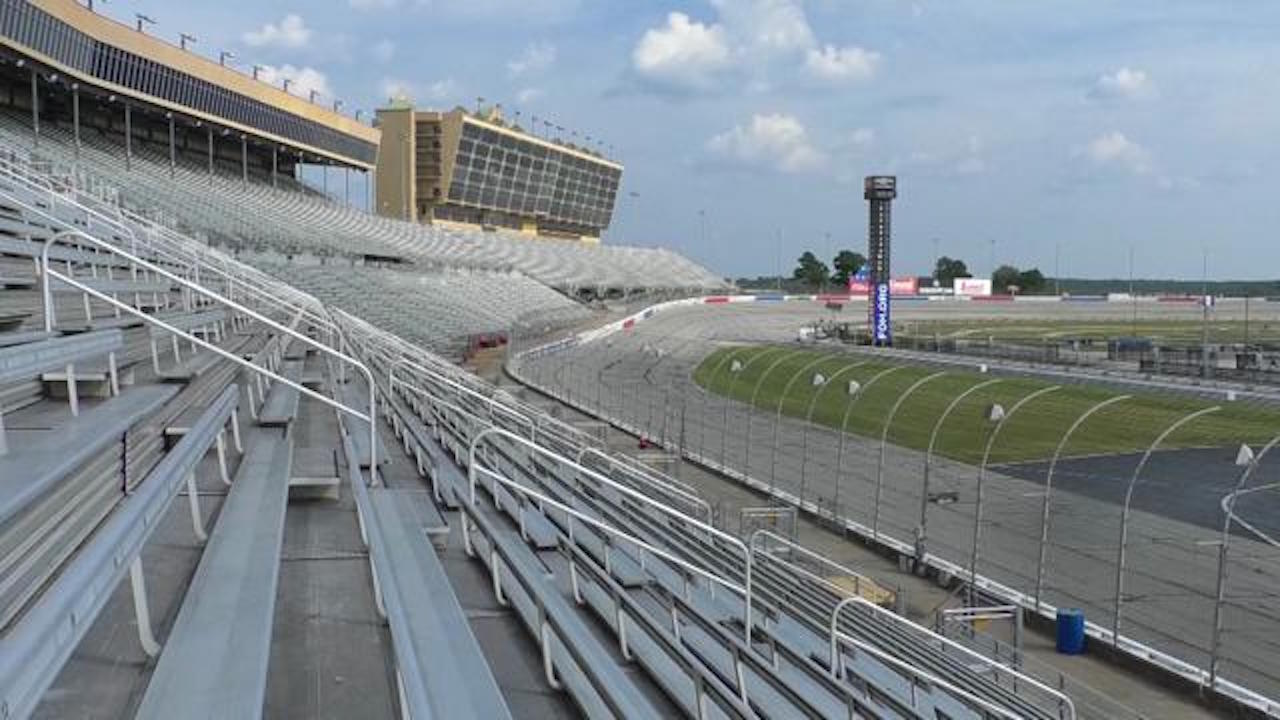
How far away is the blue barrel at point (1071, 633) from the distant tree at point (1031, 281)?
134m

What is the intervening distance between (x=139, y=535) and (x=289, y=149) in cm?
4659

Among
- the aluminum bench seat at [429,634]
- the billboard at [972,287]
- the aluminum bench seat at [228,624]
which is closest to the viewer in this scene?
the aluminum bench seat at [228,624]

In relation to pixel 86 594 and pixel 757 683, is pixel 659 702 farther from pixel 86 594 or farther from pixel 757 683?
pixel 86 594

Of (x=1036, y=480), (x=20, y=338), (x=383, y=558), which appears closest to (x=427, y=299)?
(x=1036, y=480)

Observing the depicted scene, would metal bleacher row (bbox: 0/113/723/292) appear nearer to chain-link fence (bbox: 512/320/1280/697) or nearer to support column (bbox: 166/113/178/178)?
support column (bbox: 166/113/178/178)

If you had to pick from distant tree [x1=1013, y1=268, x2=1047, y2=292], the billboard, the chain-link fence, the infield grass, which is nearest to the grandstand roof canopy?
the chain-link fence

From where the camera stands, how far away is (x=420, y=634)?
3.25 metres

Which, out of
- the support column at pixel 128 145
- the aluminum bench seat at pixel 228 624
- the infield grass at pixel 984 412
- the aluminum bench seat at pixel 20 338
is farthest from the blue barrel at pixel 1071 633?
the support column at pixel 128 145

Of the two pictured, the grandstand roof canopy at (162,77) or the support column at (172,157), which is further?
the support column at (172,157)

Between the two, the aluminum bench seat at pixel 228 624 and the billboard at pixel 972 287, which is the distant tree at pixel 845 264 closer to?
the billboard at pixel 972 287

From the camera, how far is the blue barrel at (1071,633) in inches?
428

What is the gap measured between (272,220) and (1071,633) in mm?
30935

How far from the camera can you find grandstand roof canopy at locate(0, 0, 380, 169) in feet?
90.7

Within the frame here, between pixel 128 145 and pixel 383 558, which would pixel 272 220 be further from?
pixel 383 558
